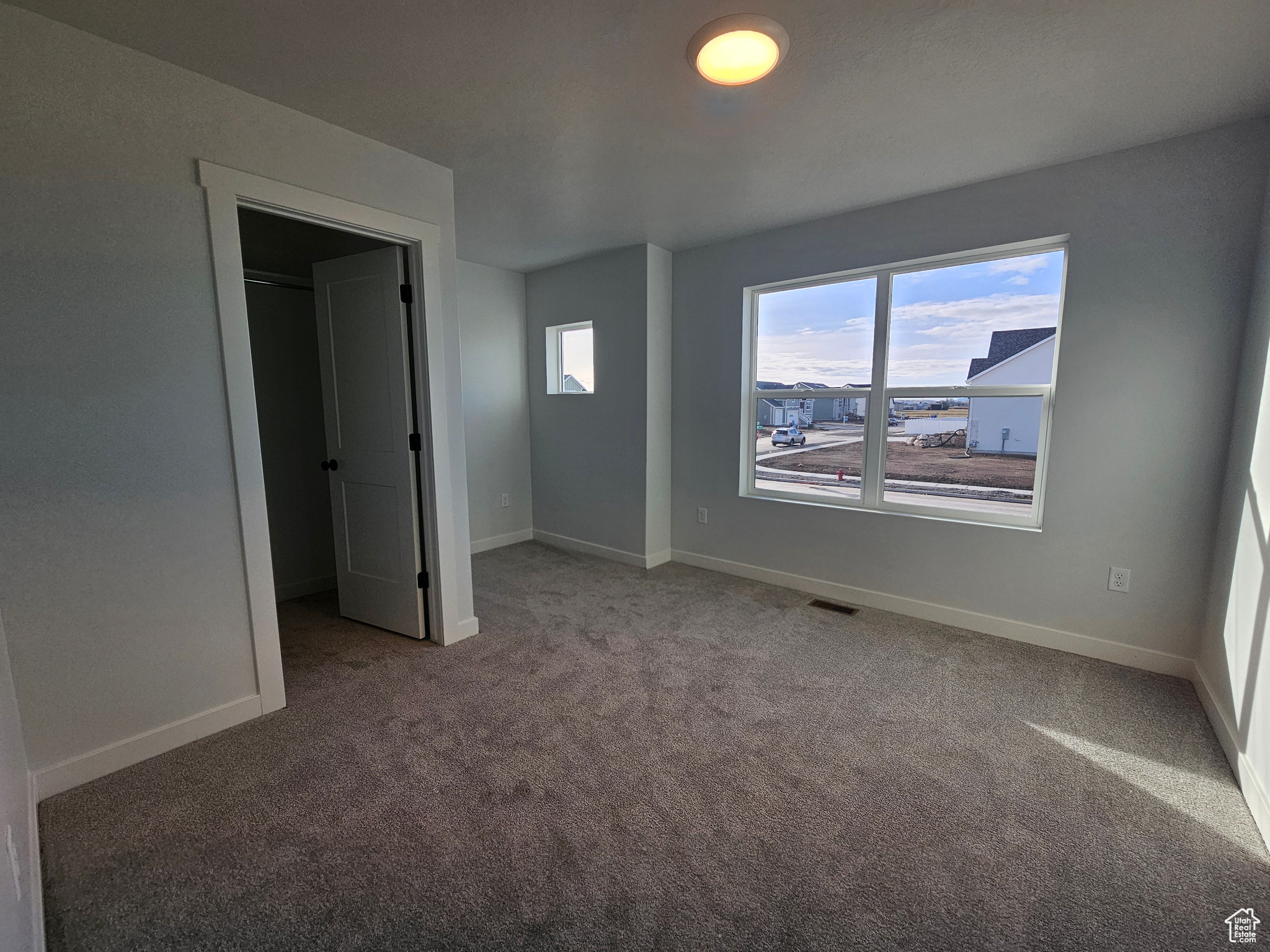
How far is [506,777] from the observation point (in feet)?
6.26

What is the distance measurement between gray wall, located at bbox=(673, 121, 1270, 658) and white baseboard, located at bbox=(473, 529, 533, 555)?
3.02 metres

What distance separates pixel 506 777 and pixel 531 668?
0.79 m

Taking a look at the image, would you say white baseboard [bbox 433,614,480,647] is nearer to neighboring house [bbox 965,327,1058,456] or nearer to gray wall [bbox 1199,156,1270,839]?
neighboring house [bbox 965,327,1058,456]

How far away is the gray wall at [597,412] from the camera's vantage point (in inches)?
165

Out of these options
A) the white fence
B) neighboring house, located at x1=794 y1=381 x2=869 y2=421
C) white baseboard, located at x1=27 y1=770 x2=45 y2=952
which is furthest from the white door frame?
the white fence

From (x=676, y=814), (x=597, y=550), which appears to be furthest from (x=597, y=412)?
(x=676, y=814)

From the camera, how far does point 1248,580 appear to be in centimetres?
202

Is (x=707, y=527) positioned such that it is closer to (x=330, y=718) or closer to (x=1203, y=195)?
(x=330, y=718)

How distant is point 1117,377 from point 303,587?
16.3 feet

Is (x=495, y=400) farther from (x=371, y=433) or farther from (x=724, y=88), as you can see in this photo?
(x=724, y=88)

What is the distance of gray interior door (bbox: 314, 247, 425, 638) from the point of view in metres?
2.79

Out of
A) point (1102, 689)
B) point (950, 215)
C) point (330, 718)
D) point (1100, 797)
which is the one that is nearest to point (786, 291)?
point (950, 215)

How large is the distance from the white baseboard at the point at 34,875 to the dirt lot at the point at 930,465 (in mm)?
3813

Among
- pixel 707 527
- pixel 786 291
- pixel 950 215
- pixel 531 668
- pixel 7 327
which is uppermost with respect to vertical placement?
pixel 950 215
